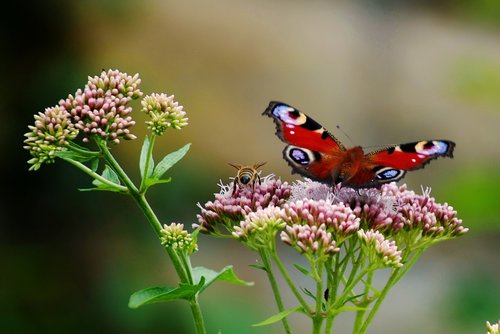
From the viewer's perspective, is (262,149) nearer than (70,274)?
No

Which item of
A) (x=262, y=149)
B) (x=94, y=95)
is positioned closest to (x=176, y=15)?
(x=262, y=149)

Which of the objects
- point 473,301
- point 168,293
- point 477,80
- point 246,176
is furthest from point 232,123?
point 168,293

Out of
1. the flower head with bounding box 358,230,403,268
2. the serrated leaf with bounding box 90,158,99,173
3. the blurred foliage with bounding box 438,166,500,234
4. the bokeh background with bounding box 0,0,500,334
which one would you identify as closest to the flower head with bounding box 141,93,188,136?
the serrated leaf with bounding box 90,158,99,173

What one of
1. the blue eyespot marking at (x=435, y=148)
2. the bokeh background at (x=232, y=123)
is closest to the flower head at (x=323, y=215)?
the blue eyespot marking at (x=435, y=148)

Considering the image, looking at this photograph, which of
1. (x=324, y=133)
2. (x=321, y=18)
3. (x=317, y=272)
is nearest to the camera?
(x=317, y=272)

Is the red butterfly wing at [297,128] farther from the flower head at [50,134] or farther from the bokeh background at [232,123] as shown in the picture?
the bokeh background at [232,123]

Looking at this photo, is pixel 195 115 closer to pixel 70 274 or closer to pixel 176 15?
pixel 176 15
